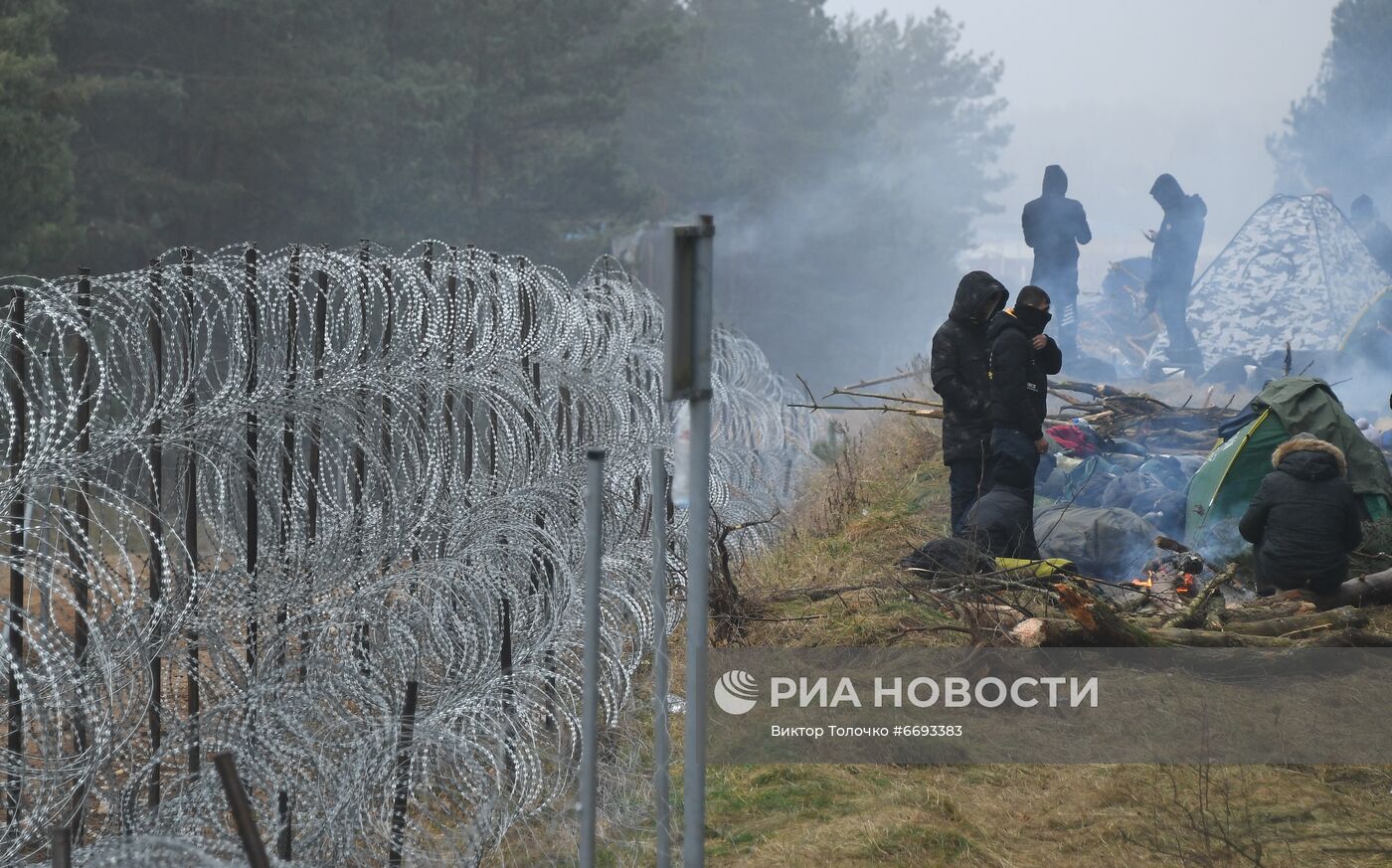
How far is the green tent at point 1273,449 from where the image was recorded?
27.1 feet

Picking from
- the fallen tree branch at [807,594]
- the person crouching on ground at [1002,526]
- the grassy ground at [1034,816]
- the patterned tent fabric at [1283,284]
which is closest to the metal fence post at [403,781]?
the grassy ground at [1034,816]

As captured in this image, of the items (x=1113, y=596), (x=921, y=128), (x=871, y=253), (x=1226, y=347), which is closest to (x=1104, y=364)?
(x=1226, y=347)

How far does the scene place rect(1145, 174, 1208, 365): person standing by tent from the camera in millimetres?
18609

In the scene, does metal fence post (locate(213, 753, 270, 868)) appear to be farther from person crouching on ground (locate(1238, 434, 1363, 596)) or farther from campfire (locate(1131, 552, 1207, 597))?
person crouching on ground (locate(1238, 434, 1363, 596))

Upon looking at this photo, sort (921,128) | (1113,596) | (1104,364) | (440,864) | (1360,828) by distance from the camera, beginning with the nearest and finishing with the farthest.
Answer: (440,864), (1360,828), (1113,596), (1104,364), (921,128)

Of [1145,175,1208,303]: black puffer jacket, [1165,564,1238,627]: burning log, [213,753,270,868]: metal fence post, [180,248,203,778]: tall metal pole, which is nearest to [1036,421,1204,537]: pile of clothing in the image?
[1165,564,1238,627]: burning log

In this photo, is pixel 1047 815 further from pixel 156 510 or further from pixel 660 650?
pixel 156 510

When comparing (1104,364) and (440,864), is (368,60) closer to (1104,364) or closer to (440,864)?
(1104,364)

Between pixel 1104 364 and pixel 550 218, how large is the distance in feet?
42.1

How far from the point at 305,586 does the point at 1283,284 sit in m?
15.4

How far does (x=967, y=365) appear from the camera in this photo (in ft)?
26.5

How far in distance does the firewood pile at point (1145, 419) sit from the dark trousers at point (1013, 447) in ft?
12.5

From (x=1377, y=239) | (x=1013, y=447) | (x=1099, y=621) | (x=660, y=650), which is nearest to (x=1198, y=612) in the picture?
(x=1099, y=621)

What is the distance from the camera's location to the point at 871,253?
4462 centimetres
